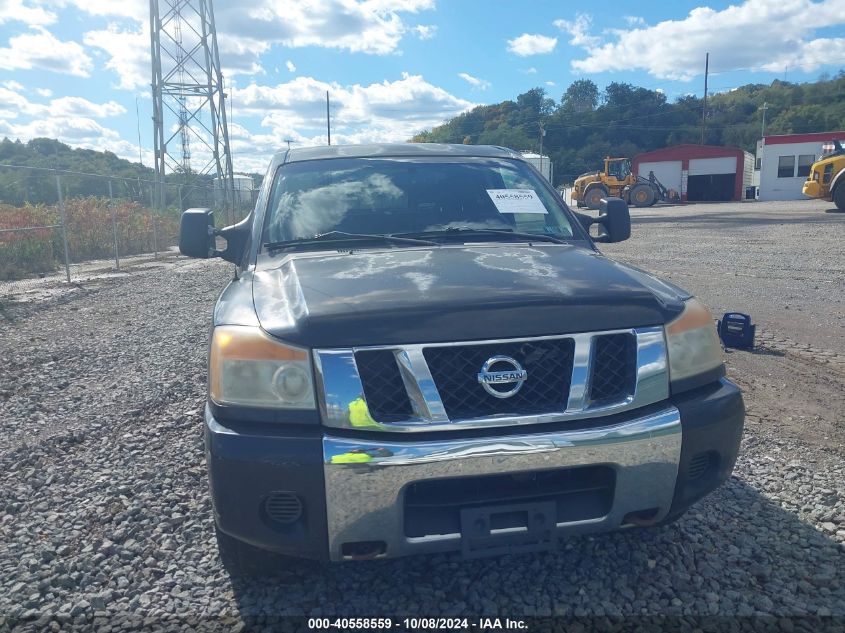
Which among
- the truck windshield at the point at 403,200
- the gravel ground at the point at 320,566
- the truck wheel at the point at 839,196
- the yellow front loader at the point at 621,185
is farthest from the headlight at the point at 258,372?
the yellow front loader at the point at 621,185

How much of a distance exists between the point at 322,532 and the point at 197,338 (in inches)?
217

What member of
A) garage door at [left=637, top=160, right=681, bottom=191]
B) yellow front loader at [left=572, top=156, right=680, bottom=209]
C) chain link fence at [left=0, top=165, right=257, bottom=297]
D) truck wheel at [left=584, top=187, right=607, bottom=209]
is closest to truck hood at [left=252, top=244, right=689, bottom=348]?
chain link fence at [left=0, top=165, right=257, bottom=297]

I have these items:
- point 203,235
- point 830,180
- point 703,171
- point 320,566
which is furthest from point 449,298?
point 703,171

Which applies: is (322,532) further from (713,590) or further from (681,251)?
(681,251)

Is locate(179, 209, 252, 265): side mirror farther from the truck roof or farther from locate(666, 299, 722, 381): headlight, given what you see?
locate(666, 299, 722, 381): headlight

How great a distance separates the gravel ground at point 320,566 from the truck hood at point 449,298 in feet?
3.39

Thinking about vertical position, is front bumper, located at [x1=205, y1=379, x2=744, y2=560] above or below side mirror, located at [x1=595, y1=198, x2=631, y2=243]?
below

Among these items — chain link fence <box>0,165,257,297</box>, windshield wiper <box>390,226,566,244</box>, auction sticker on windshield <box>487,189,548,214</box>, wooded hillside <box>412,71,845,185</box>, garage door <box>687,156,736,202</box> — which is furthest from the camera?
wooded hillside <box>412,71,845,185</box>

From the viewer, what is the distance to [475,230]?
11.5 ft

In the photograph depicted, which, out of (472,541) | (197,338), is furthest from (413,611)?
(197,338)

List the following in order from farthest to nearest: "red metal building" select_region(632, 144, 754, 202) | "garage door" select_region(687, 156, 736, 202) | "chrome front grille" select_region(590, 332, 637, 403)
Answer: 1. "garage door" select_region(687, 156, 736, 202)
2. "red metal building" select_region(632, 144, 754, 202)
3. "chrome front grille" select_region(590, 332, 637, 403)

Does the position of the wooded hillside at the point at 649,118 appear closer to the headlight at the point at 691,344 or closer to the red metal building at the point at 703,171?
the red metal building at the point at 703,171

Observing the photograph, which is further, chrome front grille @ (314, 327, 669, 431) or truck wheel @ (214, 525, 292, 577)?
truck wheel @ (214, 525, 292, 577)

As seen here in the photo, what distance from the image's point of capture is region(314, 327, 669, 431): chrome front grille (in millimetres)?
2199
